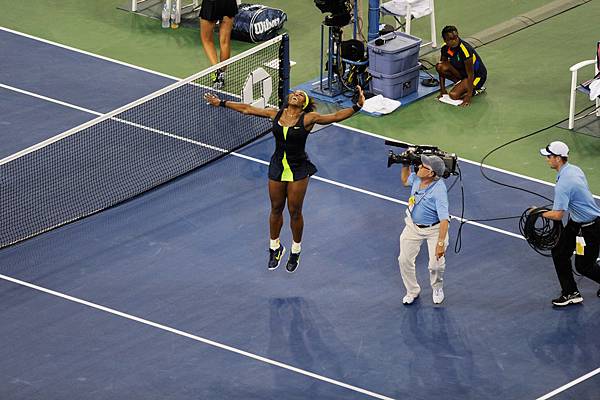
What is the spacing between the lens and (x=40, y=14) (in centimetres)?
2292

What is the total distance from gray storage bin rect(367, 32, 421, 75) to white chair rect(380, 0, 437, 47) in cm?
129

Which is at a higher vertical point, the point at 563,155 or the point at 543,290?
the point at 563,155

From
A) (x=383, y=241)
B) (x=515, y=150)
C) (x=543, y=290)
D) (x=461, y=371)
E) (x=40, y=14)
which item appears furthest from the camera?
(x=40, y=14)

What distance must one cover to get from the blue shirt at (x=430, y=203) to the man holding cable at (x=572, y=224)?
1088 millimetres

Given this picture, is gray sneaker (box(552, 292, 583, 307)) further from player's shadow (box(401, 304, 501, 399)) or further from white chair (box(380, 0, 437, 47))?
white chair (box(380, 0, 437, 47))

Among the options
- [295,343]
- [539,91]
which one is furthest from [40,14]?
[295,343]

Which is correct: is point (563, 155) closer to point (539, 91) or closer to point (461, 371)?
point (461, 371)

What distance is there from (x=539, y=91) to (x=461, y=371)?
7283 mm

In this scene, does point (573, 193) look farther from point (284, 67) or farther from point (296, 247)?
point (284, 67)

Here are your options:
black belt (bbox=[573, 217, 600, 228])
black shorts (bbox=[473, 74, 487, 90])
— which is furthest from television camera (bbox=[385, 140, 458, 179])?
black shorts (bbox=[473, 74, 487, 90])

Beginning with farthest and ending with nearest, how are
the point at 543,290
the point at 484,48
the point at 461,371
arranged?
1. the point at 484,48
2. the point at 543,290
3. the point at 461,371

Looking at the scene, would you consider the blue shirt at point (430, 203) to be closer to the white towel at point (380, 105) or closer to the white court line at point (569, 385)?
the white court line at point (569, 385)

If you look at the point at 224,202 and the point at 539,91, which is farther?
the point at 539,91

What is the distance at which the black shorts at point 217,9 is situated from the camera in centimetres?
1997
